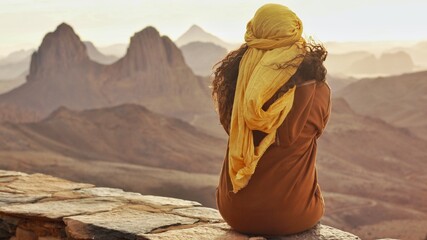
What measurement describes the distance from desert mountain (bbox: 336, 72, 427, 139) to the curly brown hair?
43.6 meters

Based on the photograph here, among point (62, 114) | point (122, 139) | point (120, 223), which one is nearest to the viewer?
point (120, 223)

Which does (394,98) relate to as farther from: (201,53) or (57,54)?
(201,53)

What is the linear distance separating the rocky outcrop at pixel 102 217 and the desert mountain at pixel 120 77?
4248cm

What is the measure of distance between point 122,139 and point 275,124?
30023 millimetres

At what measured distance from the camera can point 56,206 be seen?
3857mm

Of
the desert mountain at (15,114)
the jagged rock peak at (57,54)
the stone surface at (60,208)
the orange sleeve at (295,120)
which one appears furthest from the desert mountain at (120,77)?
the orange sleeve at (295,120)

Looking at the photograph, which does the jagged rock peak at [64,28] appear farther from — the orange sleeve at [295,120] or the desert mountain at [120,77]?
the orange sleeve at [295,120]

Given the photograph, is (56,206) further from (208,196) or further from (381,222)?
(381,222)

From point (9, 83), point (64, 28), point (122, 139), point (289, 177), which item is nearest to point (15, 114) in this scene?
point (122, 139)

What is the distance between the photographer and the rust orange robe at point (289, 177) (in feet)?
9.70

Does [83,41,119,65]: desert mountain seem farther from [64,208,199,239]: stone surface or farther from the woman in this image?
the woman

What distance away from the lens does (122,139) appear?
106ft

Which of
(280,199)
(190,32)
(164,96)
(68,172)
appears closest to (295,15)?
(280,199)

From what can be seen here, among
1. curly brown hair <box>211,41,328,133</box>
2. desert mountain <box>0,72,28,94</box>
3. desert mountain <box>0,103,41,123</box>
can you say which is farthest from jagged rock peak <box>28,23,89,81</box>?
curly brown hair <box>211,41,328,133</box>
